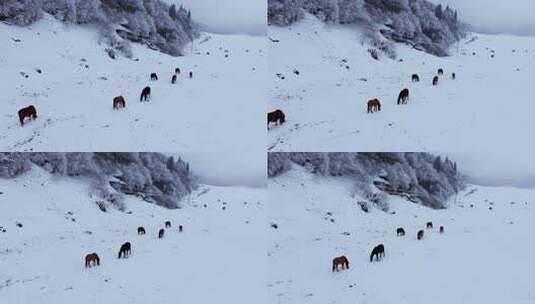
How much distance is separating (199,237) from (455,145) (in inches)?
105

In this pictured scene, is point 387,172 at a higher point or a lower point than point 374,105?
lower

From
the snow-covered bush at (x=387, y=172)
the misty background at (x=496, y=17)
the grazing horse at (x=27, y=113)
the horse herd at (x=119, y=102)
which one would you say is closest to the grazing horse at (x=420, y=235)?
the snow-covered bush at (x=387, y=172)

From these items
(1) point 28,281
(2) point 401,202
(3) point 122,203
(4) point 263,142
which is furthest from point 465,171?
(1) point 28,281

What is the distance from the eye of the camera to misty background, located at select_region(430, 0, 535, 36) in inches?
262

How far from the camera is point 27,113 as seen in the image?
20.1ft

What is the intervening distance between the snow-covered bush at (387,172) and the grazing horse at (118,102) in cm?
152

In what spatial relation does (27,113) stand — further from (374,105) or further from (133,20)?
(374,105)

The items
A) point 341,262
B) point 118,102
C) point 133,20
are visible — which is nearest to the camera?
point 341,262

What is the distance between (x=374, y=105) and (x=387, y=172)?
667 millimetres

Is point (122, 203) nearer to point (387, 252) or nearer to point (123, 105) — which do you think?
point (123, 105)

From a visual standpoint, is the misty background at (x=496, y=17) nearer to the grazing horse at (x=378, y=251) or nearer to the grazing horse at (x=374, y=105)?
the grazing horse at (x=374, y=105)

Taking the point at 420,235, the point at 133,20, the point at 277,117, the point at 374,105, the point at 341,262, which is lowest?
the point at 341,262

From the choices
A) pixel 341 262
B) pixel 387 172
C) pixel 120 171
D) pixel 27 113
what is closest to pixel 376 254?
pixel 341 262

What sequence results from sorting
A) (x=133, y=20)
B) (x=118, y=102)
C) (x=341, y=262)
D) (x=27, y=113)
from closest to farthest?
1. (x=27, y=113)
2. (x=341, y=262)
3. (x=118, y=102)
4. (x=133, y=20)
